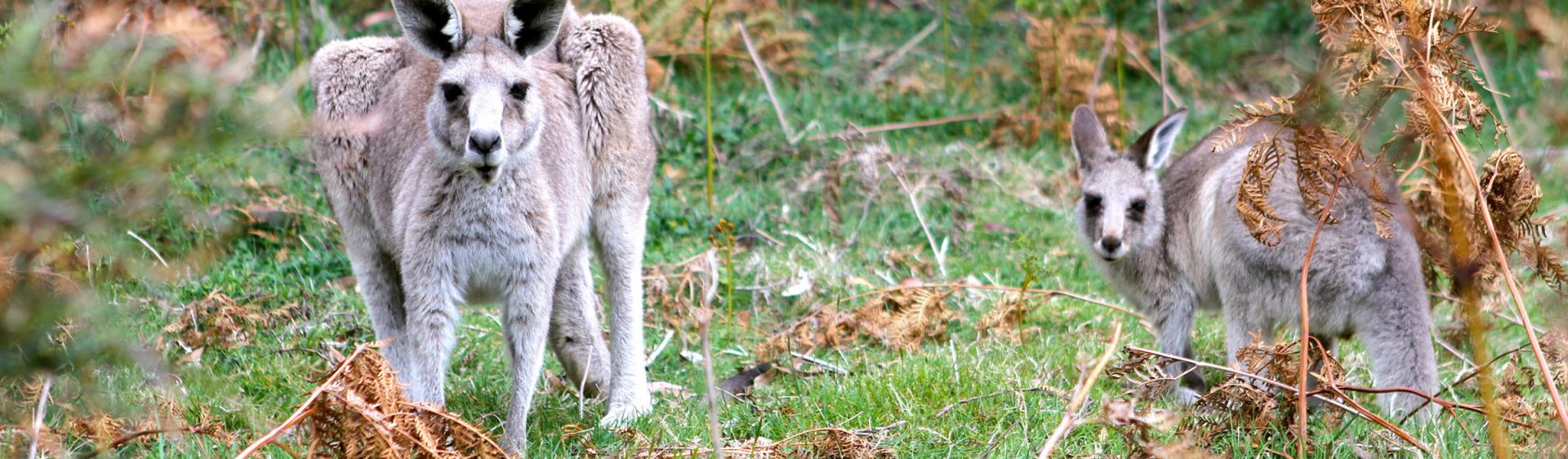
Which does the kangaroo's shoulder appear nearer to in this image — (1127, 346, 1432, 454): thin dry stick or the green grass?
the green grass

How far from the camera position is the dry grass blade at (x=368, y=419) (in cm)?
318

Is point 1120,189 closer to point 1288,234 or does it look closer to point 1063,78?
point 1288,234

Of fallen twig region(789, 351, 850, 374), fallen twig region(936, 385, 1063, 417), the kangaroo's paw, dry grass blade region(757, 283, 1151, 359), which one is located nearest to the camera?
fallen twig region(936, 385, 1063, 417)

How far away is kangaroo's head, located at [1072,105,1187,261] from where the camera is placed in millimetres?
5516

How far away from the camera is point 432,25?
404cm

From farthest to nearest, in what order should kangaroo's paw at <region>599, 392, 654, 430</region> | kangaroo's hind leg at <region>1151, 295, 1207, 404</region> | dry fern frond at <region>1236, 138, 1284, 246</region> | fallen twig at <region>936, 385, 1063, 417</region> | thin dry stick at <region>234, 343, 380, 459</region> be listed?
kangaroo's hind leg at <region>1151, 295, 1207, 404</region>, kangaroo's paw at <region>599, 392, 654, 430</region>, fallen twig at <region>936, 385, 1063, 417</region>, dry fern frond at <region>1236, 138, 1284, 246</region>, thin dry stick at <region>234, 343, 380, 459</region>

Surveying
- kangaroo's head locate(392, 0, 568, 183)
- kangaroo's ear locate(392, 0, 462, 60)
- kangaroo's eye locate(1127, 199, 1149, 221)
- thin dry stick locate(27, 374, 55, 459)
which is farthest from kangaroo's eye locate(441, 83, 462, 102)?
kangaroo's eye locate(1127, 199, 1149, 221)

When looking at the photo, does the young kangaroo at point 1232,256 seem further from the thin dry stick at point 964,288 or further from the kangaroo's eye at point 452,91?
the kangaroo's eye at point 452,91

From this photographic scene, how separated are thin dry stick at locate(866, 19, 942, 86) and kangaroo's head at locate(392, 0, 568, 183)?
17.6 feet

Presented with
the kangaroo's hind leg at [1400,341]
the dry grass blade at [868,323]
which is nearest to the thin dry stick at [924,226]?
the dry grass blade at [868,323]

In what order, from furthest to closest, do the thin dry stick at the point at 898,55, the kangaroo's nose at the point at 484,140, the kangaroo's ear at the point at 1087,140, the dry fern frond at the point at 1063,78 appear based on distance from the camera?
the thin dry stick at the point at 898,55, the dry fern frond at the point at 1063,78, the kangaroo's ear at the point at 1087,140, the kangaroo's nose at the point at 484,140

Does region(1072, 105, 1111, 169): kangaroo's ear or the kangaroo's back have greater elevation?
the kangaroo's back

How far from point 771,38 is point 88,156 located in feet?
23.9

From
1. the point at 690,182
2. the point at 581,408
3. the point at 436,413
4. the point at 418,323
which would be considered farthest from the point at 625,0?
the point at 436,413
